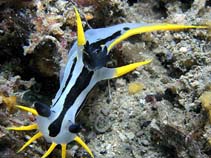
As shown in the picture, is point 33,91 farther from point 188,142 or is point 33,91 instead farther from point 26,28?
point 188,142

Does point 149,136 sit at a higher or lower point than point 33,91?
lower

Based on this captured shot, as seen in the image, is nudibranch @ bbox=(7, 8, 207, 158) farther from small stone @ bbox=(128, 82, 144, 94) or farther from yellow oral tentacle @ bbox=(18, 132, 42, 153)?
small stone @ bbox=(128, 82, 144, 94)

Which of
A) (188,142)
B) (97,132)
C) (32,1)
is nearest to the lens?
(188,142)

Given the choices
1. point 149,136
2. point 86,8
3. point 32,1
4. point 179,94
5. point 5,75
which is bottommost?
point 149,136

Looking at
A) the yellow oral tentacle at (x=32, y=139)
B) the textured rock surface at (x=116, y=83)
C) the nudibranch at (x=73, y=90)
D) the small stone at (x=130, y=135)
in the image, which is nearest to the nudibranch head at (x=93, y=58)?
the nudibranch at (x=73, y=90)

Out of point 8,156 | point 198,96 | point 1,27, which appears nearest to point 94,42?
point 1,27

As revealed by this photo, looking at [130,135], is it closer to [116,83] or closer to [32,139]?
[116,83]

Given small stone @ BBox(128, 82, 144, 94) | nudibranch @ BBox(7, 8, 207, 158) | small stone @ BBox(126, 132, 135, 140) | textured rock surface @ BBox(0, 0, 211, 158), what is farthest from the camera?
small stone @ BBox(128, 82, 144, 94)

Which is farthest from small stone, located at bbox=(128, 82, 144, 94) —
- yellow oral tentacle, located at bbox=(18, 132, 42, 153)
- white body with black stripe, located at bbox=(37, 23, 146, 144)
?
yellow oral tentacle, located at bbox=(18, 132, 42, 153)
